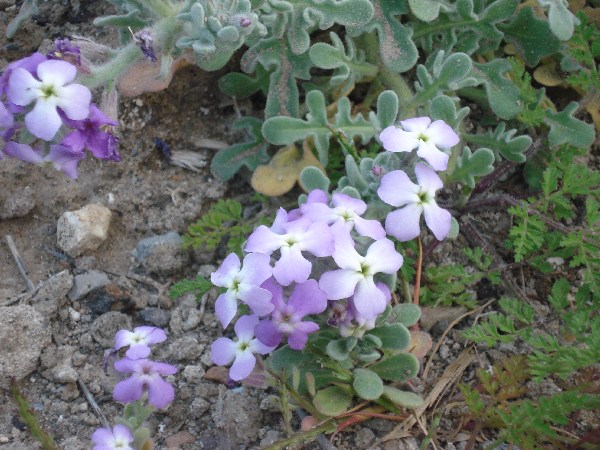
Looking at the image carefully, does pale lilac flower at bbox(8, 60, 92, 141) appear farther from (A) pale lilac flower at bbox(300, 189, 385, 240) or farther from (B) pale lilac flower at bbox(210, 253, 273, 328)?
(A) pale lilac flower at bbox(300, 189, 385, 240)

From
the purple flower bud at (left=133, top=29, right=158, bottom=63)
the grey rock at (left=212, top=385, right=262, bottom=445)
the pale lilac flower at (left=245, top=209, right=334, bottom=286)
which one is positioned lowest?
the grey rock at (left=212, top=385, right=262, bottom=445)

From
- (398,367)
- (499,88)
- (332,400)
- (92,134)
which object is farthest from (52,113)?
(499,88)

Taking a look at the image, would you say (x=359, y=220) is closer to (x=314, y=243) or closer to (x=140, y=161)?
(x=314, y=243)

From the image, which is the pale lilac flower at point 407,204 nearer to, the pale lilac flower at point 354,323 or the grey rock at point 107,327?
the pale lilac flower at point 354,323

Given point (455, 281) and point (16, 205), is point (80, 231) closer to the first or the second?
point (16, 205)

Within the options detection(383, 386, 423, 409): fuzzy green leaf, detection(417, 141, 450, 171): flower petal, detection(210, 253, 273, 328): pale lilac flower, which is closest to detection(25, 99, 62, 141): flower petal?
detection(210, 253, 273, 328): pale lilac flower
